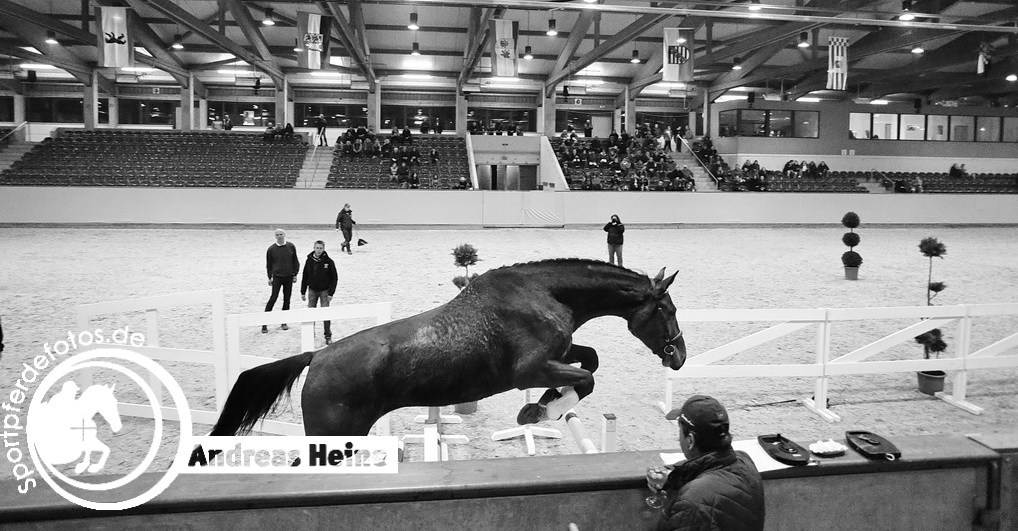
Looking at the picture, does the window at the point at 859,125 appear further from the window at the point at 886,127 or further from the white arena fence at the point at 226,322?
the white arena fence at the point at 226,322

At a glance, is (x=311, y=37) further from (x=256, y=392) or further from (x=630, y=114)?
(x=630, y=114)

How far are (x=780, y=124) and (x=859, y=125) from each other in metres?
5.11

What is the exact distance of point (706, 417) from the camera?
2.42m

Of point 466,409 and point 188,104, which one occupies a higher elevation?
point 188,104

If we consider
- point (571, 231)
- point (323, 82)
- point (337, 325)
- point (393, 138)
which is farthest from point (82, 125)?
point (337, 325)

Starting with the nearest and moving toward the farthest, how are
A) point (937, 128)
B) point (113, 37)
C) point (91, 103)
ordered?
point (113, 37) < point (91, 103) < point (937, 128)

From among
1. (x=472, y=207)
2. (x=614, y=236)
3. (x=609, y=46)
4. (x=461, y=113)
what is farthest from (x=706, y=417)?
(x=461, y=113)

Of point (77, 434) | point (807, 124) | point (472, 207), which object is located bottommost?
point (77, 434)

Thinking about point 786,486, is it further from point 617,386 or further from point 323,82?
point 323,82

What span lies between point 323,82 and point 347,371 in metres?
39.3

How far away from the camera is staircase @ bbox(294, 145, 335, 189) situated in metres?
30.6

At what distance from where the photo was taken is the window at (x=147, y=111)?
1561 inches

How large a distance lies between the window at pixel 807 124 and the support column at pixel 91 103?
39593 millimetres

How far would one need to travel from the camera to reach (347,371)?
3.24 meters
